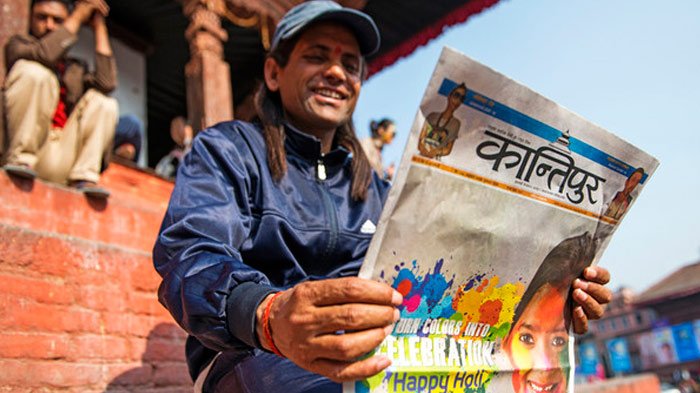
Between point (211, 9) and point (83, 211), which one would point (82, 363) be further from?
point (211, 9)

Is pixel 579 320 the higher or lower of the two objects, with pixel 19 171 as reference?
lower

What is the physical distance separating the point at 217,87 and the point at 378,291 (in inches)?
192

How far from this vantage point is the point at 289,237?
1.31 metres

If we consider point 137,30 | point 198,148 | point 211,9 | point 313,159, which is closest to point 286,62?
point 313,159

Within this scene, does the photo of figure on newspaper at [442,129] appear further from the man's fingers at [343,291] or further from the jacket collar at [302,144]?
the jacket collar at [302,144]

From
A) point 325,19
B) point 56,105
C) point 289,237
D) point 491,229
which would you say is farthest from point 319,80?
point 56,105

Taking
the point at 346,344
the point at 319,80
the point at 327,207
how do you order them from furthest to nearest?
the point at 319,80, the point at 327,207, the point at 346,344

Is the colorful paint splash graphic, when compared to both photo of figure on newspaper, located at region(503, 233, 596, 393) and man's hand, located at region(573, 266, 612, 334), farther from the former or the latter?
man's hand, located at region(573, 266, 612, 334)

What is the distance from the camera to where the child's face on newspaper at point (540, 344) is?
3.91 feet

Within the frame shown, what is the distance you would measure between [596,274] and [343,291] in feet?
2.64

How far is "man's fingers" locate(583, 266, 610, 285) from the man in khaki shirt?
7.02ft

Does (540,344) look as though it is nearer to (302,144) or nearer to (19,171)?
(302,144)

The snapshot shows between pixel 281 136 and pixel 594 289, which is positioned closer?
pixel 594 289

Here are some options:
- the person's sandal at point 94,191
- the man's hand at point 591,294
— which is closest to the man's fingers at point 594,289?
the man's hand at point 591,294
